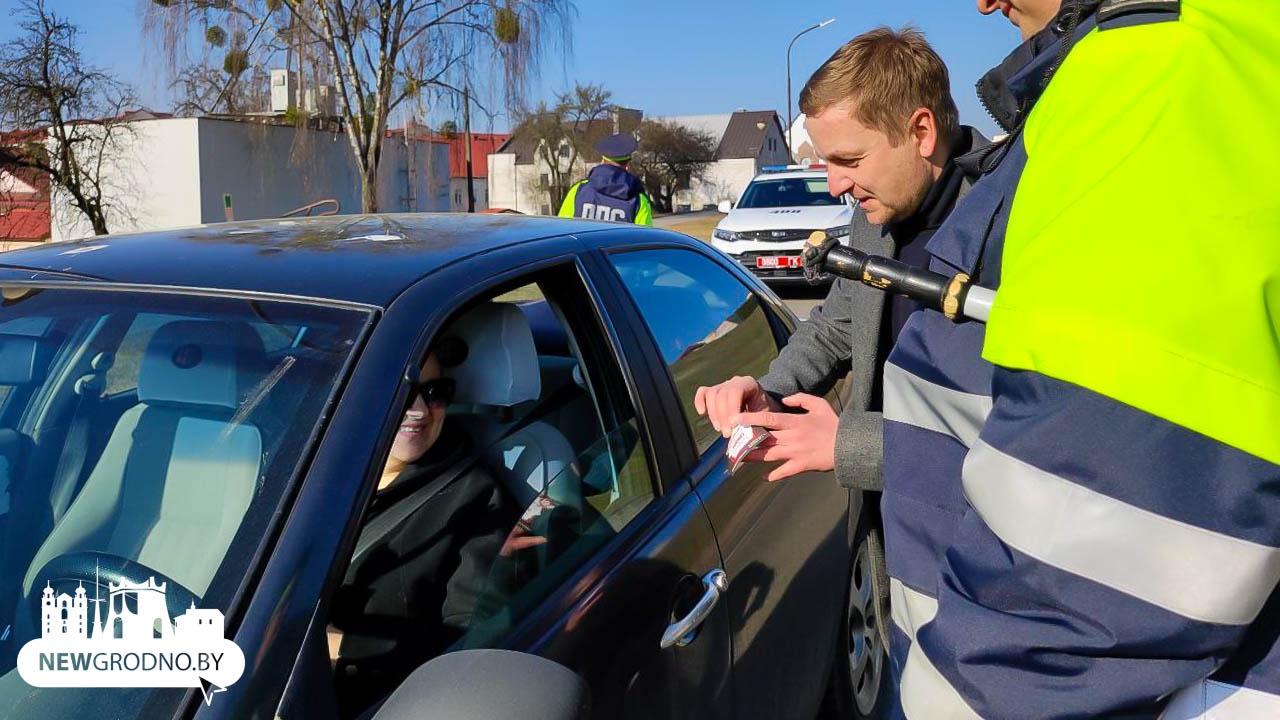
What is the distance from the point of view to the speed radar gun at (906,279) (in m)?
1.12

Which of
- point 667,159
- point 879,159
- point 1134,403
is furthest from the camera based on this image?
point 667,159

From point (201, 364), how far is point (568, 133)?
49309 mm

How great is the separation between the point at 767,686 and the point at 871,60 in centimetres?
134

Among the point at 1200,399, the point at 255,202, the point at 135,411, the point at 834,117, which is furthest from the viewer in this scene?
the point at 255,202

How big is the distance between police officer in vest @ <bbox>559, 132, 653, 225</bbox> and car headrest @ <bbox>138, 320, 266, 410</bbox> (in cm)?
541

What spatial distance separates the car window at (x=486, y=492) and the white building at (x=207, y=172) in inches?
942

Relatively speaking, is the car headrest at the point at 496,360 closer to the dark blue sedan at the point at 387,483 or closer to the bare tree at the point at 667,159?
the dark blue sedan at the point at 387,483

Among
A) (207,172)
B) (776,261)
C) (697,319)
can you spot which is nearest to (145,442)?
(697,319)

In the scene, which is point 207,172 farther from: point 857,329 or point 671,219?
point 857,329

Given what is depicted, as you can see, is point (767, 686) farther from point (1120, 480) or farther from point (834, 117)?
point (1120, 480)

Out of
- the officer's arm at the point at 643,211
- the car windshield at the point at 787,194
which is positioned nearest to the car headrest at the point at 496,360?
the officer's arm at the point at 643,211

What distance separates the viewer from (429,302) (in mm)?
1675

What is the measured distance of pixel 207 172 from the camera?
2702 cm

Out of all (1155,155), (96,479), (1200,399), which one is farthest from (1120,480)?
(96,479)
